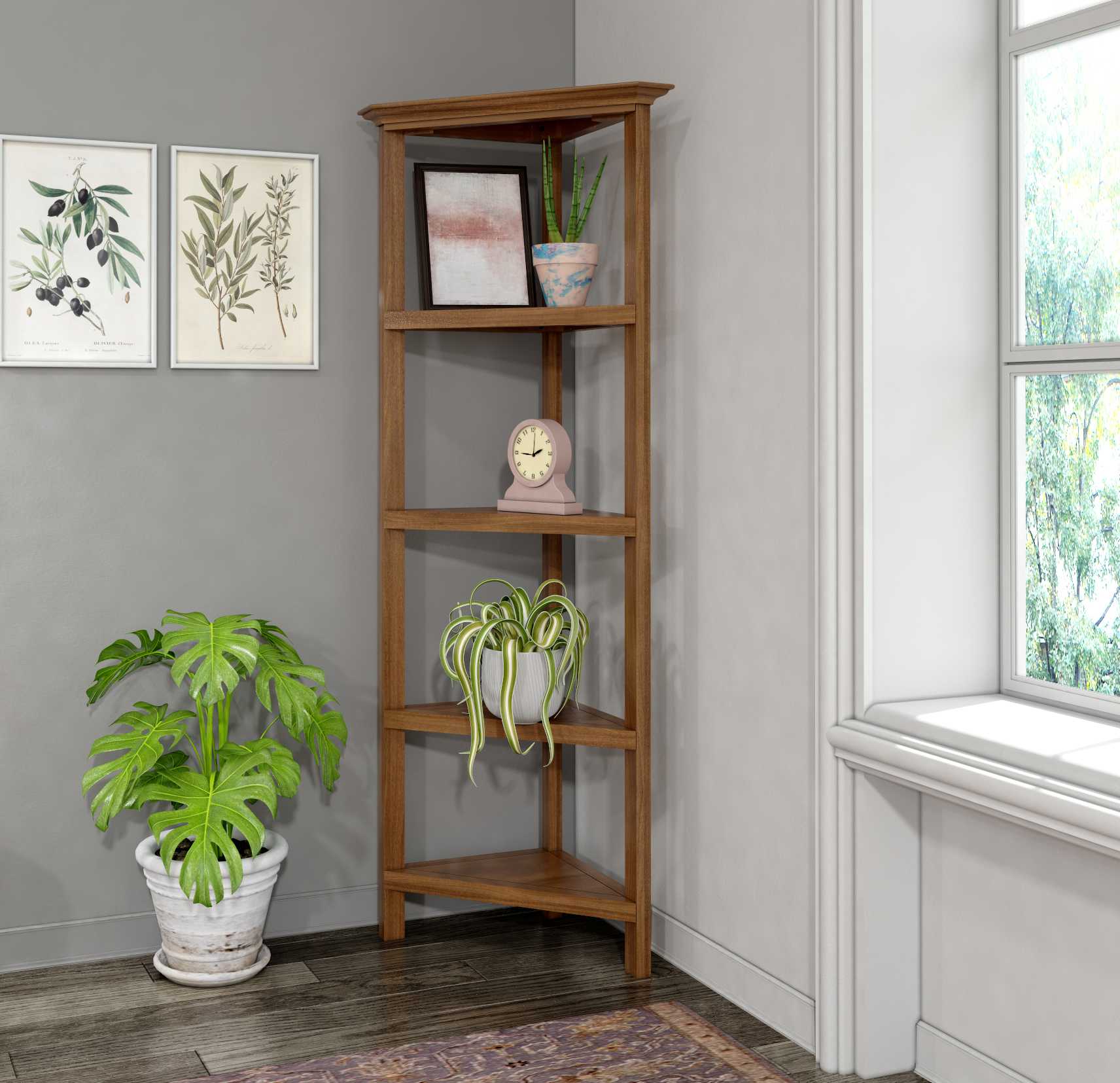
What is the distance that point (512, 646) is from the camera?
282 cm

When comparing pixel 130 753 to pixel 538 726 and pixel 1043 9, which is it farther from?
pixel 1043 9

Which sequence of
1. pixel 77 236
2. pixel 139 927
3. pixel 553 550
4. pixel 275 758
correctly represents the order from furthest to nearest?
pixel 553 550 → pixel 139 927 → pixel 77 236 → pixel 275 758

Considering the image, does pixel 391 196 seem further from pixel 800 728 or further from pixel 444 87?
pixel 800 728

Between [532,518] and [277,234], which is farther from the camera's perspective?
[277,234]

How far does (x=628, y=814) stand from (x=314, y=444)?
3.76ft

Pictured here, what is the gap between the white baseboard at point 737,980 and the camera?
8.23 feet

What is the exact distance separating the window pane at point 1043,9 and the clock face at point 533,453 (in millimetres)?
1246

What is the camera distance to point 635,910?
2.82 m

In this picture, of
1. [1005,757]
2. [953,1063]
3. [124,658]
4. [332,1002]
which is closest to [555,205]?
[124,658]

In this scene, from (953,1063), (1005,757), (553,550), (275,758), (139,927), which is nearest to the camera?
(1005,757)

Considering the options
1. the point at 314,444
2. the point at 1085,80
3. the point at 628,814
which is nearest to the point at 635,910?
the point at 628,814

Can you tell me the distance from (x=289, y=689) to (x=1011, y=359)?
1.61 metres

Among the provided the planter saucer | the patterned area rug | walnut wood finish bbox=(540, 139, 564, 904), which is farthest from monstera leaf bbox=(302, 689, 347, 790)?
the patterned area rug

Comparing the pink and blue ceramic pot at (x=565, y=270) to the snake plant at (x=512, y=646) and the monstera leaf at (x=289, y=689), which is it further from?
the monstera leaf at (x=289, y=689)
